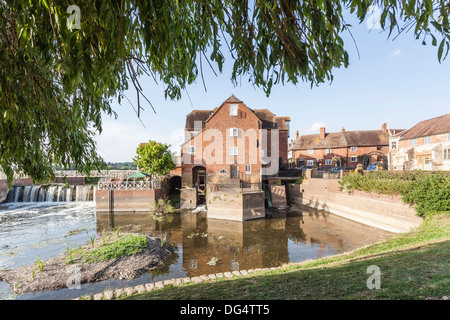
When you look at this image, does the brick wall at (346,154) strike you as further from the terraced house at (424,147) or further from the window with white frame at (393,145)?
the terraced house at (424,147)

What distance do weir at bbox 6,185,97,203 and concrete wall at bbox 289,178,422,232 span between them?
1141 inches

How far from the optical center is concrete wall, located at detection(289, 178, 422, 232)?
16.6 meters

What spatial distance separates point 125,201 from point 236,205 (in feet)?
44.3

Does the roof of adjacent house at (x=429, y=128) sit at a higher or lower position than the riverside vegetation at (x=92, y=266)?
higher

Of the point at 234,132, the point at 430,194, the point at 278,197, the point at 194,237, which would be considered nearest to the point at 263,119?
the point at 234,132

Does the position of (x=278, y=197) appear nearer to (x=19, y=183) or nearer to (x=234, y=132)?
(x=234, y=132)

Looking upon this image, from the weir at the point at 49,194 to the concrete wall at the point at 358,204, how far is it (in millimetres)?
28989

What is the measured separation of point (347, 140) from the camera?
145ft

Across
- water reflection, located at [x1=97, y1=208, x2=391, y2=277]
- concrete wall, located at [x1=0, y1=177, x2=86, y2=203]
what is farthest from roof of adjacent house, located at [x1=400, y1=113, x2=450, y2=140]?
concrete wall, located at [x1=0, y1=177, x2=86, y2=203]

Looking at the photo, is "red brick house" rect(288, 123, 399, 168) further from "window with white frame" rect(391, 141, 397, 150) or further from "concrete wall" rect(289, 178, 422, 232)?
"concrete wall" rect(289, 178, 422, 232)

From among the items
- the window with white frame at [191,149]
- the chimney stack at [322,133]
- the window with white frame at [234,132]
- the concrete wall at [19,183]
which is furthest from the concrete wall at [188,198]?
the chimney stack at [322,133]

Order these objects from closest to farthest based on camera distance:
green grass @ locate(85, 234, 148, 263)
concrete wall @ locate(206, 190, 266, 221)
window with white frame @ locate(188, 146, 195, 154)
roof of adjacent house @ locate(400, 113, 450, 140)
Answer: green grass @ locate(85, 234, 148, 263) → concrete wall @ locate(206, 190, 266, 221) → roof of adjacent house @ locate(400, 113, 450, 140) → window with white frame @ locate(188, 146, 195, 154)

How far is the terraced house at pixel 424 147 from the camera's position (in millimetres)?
26812
